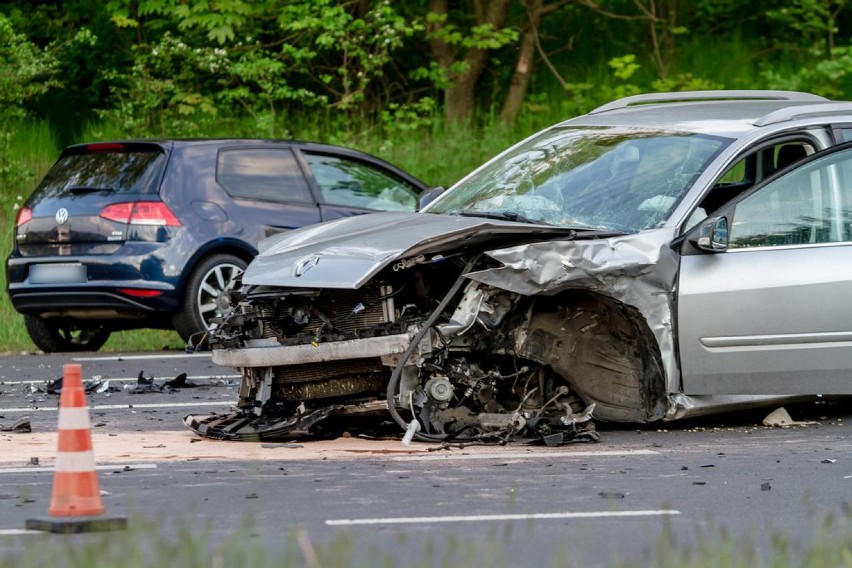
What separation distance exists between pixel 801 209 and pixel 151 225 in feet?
20.3

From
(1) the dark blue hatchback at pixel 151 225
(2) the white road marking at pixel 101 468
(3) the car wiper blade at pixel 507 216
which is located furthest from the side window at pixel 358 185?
(2) the white road marking at pixel 101 468

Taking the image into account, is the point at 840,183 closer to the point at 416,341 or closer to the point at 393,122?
the point at 416,341

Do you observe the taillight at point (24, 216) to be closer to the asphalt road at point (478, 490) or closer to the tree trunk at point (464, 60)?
the asphalt road at point (478, 490)

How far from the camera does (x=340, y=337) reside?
26.3 feet

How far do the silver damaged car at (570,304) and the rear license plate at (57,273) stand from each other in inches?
191

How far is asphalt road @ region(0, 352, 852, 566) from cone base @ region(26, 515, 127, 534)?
0.08 m

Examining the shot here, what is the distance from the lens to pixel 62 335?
48.1 ft

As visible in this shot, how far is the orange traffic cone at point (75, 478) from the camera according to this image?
5.84 m

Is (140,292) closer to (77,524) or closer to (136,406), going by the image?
(136,406)

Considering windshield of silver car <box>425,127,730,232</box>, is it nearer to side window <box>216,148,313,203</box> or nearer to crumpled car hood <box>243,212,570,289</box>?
crumpled car hood <box>243,212,570,289</box>

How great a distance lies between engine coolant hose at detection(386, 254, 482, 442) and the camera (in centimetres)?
786

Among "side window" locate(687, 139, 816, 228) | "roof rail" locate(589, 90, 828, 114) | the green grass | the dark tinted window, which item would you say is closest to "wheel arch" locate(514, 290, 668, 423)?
"side window" locate(687, 139, 816, 228)

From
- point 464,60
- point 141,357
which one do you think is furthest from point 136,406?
point 464,60

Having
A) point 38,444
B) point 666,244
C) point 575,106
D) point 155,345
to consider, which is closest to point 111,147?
point 155,345
